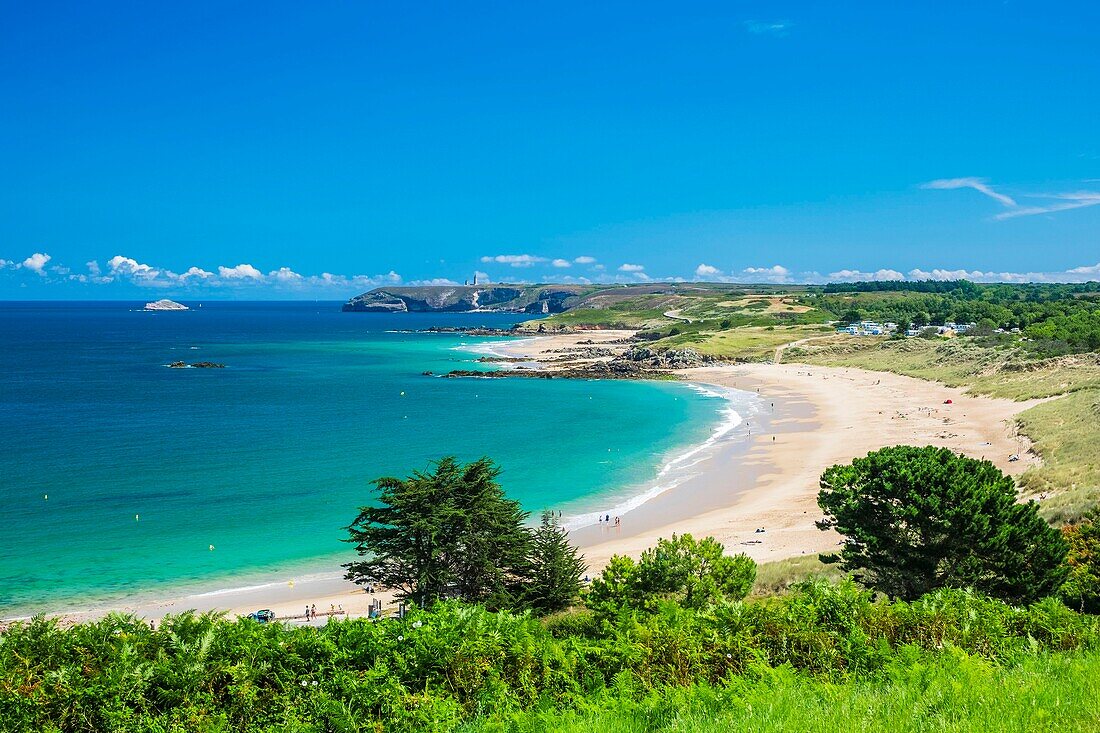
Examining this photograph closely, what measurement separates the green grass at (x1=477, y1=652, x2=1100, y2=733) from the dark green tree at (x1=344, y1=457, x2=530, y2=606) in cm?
1132

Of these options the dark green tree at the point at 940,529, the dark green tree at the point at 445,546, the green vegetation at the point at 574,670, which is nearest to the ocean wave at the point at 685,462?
the dark green tree at the point at 445,546

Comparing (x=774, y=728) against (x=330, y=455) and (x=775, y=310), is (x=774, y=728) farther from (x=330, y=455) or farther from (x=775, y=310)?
(x=775, y=310)

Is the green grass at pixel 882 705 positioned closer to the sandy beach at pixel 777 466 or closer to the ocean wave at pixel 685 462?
the sandy beach at pixel 777 466

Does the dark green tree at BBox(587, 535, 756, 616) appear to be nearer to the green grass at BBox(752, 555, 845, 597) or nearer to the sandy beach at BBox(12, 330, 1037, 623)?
the green grass at BBox(752, 555, 845, 597)

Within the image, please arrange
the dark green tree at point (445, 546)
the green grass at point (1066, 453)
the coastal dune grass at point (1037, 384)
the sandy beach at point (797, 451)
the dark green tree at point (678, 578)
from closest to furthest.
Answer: the dark green tree at point (678, 578) < the dark green tree at point (445, 546) < the green grass at point (1066, 453) < the coastal dune grass at point (1037, 384) < the sandy beach at point (797, 451)

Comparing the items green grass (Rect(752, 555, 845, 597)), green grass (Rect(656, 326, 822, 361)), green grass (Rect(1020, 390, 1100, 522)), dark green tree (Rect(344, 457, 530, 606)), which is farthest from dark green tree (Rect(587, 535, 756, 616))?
green grass (Rect(656, 326, 822, 361))

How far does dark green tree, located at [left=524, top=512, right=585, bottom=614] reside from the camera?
2009cm

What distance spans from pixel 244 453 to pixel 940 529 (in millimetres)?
47272

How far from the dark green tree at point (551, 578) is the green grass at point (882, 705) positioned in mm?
10975

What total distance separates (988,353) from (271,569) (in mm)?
88712

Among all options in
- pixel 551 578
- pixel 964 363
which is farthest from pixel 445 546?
pixel 964 363

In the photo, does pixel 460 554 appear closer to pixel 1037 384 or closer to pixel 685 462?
pixel 685 462

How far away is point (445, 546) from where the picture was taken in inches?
798

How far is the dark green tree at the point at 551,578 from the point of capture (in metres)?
20.1
